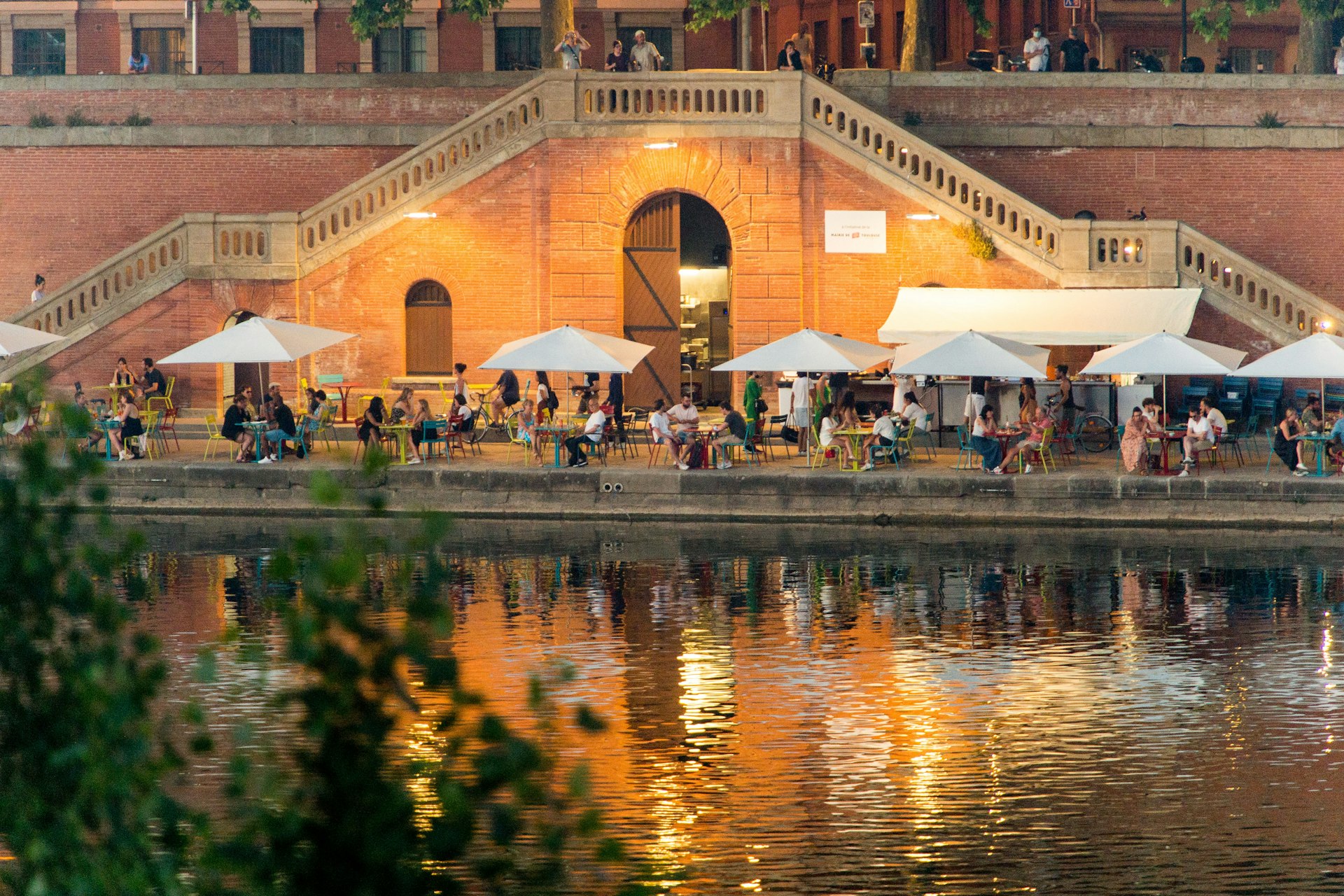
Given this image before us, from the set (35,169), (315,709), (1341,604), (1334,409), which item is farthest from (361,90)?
(315,709)

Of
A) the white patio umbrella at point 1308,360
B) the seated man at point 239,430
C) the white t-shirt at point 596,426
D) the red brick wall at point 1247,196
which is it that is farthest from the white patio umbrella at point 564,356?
the red brick wall at point 1247,196

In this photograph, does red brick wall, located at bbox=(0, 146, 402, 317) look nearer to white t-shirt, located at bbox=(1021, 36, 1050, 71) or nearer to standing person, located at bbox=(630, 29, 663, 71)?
standing person, located at bbox=(630, 29, 663, 71)

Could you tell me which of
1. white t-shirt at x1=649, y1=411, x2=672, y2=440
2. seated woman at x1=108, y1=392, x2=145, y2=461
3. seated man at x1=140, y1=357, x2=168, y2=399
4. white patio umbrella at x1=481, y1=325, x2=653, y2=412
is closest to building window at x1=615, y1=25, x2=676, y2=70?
seated man at x1=140, y1=357, x2=168, y2=399

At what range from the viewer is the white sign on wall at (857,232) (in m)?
29.0

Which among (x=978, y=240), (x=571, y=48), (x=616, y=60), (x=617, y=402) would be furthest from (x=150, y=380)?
(x=978, y=240)

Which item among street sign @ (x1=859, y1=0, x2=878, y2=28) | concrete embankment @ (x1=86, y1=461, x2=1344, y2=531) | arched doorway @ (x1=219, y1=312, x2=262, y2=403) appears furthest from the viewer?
street sign @ (x1=859, y1=0, x2=878, y2=28)

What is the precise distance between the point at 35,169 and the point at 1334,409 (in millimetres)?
22797

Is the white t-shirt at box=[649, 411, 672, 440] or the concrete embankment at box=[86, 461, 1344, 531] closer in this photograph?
the concrete embankment at box=[86, 461, 1344, 531]

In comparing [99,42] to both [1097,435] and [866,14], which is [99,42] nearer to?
[866,14]

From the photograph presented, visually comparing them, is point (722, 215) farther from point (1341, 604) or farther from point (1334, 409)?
point (1341, 604)

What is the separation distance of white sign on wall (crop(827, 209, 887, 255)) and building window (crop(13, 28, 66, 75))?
1884 cm

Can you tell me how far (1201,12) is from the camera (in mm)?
33125

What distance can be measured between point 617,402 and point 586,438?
98.3 inches

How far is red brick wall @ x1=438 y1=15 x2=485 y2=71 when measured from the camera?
3838 centimetres
